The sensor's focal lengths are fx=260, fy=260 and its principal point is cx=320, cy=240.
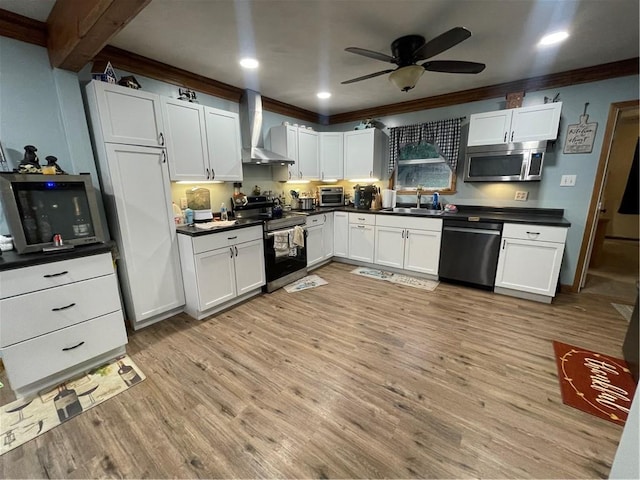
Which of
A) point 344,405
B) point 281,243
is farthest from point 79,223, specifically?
point 344,405

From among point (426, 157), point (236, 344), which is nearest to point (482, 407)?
point (236, 344)

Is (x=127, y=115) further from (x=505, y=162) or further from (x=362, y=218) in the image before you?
(x=505, y=162)

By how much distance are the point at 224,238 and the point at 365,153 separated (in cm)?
264

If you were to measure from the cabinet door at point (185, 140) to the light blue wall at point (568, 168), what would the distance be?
330 cm

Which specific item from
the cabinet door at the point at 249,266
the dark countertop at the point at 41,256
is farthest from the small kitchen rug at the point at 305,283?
the dark countertop at the point at 41,256

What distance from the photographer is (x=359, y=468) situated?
1279mm

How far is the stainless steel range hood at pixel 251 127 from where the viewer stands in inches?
128

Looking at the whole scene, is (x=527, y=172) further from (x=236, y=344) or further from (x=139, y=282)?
(x=139, y=282)

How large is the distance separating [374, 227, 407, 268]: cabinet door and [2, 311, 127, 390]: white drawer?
309cm

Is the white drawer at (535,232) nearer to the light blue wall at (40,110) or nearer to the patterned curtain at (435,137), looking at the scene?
the patterned curtain at (435,137)

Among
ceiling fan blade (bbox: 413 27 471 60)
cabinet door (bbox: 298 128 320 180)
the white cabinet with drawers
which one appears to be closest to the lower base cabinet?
the white cabinet with drawers

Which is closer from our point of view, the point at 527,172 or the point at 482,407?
the point at 482,407

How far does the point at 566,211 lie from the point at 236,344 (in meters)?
3.97

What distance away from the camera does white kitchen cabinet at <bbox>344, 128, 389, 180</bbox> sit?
4.09m
